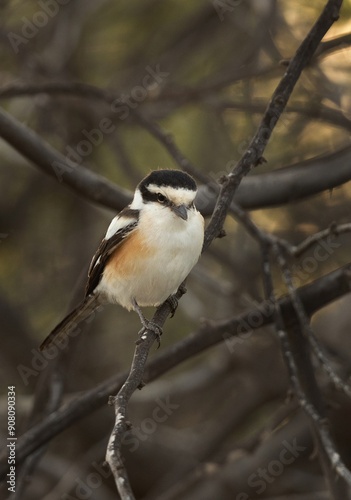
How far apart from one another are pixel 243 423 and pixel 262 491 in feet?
2.47

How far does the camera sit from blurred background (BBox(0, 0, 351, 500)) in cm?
502

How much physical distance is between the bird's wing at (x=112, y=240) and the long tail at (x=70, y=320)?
0.20 ft

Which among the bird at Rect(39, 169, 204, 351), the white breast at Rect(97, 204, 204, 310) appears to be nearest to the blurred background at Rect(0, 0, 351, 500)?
the bird at Rect(39, 169, 204, 351)

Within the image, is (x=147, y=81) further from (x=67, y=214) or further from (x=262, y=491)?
(x=262, y=491)

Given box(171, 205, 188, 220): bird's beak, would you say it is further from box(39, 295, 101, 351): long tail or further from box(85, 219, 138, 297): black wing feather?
box(39, 295, 101, 351): long tail

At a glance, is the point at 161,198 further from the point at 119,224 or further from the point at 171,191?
the point at 119,224

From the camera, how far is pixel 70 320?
12.4 ft

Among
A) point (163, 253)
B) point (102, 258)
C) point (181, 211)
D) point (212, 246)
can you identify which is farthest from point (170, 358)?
point (212, 246)

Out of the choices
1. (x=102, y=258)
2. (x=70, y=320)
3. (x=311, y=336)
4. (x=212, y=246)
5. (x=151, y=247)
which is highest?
(x=212, y=246)

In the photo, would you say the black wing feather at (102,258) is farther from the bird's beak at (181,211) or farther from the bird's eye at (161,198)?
the bird's beak at (181,211)

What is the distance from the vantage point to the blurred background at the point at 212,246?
198 inches

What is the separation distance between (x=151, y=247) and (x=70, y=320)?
733 mm

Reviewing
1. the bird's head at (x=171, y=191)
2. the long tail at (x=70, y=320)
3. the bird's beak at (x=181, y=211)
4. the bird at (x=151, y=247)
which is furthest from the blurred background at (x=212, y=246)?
the bird's beak at (x=181, y=211)

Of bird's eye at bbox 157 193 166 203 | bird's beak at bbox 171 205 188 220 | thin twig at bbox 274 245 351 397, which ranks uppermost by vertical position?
bird's eye at bbox 157 193 166 203
